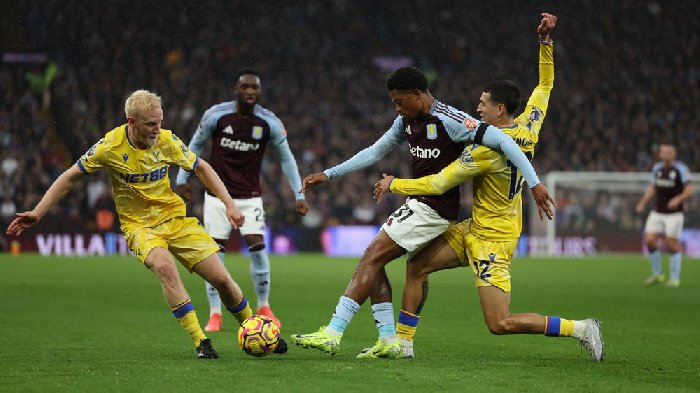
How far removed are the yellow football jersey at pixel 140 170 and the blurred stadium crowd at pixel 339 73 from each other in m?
19.6

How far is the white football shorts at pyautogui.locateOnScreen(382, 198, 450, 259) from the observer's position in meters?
7.70

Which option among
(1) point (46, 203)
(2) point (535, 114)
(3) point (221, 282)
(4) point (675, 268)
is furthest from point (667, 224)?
(1) point (46, 203)

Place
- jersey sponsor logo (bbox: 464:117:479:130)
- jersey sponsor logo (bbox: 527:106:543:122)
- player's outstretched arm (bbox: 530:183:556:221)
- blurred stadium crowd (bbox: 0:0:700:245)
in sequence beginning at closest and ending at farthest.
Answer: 1. player's outstretched arm (bbox: 530:183:556:221)
2. jersey sponsor logo (bbox: 464:117:479:130)
3. jersey sponsor logo (bbox: 527:106:543:122)
4. blurred stadium crowd (bbox: 0:0:700:245)

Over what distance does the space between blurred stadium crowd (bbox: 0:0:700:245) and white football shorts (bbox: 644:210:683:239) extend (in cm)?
995

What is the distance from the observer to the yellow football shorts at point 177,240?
7797 mm

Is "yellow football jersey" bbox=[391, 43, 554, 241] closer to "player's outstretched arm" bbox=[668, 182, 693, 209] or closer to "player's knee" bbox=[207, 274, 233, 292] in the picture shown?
"player's knee" bbox=[207, 274, 233, 292]

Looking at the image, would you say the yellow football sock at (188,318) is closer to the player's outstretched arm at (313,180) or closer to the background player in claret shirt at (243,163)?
the player's outstretched arm at (313,180)

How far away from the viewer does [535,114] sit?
8336 millimetres

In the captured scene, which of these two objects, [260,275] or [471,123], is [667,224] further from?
[471,123]

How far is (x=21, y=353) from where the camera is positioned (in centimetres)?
808

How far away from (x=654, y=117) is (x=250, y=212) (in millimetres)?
27511

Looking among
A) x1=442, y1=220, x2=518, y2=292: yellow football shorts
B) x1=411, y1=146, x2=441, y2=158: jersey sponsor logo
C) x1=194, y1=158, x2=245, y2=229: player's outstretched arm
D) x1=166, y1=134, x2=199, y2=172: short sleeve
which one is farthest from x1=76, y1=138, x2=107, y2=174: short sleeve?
x1=442, y1=220, x2=518, y2=292: yellow football shorts

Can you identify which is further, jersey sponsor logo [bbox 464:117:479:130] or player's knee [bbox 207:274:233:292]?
player's knee [bbox 207:274:233:292]

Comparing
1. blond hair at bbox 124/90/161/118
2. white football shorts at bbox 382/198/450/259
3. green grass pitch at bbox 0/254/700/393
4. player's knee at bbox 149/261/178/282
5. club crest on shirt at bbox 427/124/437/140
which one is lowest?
green grass pitch at bbox 0/254/700/393
